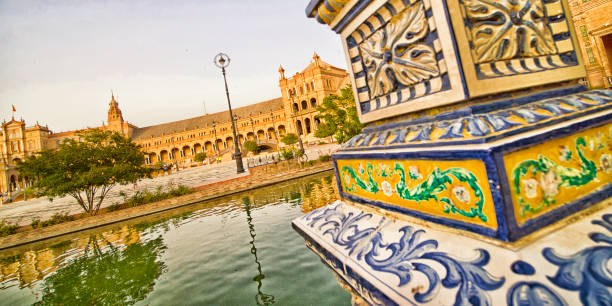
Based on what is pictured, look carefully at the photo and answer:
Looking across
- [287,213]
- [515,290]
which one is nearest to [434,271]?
[515,290]

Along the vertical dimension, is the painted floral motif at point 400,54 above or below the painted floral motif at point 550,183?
above

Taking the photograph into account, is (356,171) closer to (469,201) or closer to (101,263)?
(469,201)

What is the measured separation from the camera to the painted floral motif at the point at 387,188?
121 cm

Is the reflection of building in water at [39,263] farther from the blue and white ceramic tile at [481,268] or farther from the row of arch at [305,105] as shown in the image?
the row of arch at [305,105]

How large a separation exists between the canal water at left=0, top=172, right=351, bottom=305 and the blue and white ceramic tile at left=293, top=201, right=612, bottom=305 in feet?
3.55

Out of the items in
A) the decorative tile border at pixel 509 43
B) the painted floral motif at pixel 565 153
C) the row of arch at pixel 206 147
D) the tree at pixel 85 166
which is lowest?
the painted floral motif at pixel 565 153

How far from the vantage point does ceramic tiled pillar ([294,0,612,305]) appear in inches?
28.5

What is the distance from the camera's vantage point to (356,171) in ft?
4.82

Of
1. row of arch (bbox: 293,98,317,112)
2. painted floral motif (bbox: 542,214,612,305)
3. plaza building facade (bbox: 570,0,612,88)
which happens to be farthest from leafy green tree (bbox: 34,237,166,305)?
row of arch (bbox: 293,98,317,112)

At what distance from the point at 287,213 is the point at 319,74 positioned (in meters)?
44.6

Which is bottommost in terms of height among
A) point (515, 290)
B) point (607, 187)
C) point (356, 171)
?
point (515, 290)

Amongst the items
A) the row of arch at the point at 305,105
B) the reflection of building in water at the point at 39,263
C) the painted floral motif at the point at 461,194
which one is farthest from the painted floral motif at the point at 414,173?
the row of arch at the point at 305,105

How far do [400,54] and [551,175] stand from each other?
74 centimetres

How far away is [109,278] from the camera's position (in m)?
3.43
